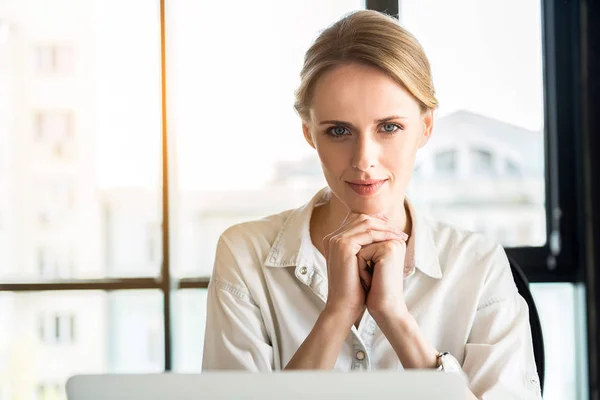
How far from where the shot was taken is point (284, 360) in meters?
1.63

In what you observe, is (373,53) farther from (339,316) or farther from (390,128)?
(339,316)

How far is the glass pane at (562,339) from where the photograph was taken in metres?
2.69

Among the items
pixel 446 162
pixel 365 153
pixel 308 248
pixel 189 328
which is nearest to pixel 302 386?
pixel 365 153

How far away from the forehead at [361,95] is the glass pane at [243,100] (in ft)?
4.17

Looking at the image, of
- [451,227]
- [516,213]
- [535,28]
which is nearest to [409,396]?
[451,227]

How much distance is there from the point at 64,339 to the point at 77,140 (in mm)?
851

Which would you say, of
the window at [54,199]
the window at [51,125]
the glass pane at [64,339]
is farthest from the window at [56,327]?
the window at [51,125]

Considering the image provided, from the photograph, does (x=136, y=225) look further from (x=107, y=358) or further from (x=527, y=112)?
(x=527, y=112)

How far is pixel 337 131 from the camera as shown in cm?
155

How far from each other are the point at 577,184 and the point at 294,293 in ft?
4.84

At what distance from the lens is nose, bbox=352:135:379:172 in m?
1.51

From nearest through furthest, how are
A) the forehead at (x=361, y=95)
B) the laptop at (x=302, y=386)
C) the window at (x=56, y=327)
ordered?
the laptop at (x=302, y=386)
the forehead at (x=361, y=95)
the window at (x=56, y=327)

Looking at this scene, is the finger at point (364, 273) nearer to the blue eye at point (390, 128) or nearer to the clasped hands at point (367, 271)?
the clasped hands at point (367, 271)

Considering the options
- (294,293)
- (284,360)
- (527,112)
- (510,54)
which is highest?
(510,54)
